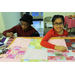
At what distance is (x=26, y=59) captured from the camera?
2.10ft

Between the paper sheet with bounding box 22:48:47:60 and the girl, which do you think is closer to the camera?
the paper sheet with bounding box 22:48:47:60

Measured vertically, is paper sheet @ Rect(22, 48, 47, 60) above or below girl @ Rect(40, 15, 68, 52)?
below

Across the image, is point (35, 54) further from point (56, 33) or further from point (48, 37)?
point (56, 33)

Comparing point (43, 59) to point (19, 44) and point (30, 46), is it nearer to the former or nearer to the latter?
point (30, 46)

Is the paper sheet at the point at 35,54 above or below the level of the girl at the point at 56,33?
below

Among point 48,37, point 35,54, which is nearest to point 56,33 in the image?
point 48,37

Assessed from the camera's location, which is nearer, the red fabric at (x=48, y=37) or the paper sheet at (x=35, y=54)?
the paper sheet at (x=35, y=54)

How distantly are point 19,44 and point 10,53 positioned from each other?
17 cm

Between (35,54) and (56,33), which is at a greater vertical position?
(56,33)

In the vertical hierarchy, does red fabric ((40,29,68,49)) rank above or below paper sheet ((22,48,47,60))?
above

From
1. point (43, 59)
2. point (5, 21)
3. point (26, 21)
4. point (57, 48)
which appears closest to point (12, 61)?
point (43, 59)

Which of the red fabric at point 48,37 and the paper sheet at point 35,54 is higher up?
the red fabric at point 48,37

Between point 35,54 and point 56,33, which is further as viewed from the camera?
point 56,33

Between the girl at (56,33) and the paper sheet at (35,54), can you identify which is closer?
the paper sheet at (35,54)
